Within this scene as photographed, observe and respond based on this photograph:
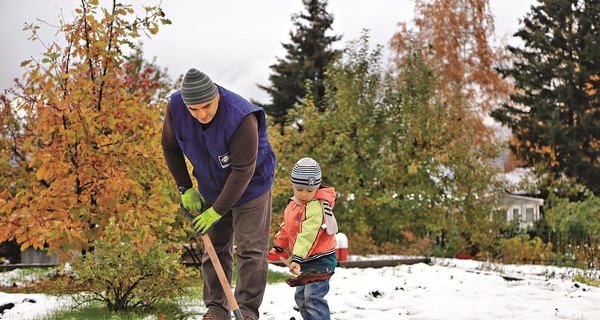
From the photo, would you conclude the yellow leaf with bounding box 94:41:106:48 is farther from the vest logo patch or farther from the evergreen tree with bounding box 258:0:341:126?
the evergreen tree with bounding box 258:0:341:126

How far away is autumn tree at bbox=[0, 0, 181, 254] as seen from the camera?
20.3 ft

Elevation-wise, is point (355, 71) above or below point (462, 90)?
below

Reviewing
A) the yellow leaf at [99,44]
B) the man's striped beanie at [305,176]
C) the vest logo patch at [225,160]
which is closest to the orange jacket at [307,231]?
the man's striped beanie at [305,176]

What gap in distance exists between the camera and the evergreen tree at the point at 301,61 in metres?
27.8

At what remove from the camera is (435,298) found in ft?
21.5

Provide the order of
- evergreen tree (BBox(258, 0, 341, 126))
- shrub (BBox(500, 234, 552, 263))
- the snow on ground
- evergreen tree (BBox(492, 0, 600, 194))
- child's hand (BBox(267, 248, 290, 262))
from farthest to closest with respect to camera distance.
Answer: evergreen tree (BBox(258, 0, 341, 126))
evergreen tree (BBox(492, 0, 600, 194))
shrub (BBox(500, 234, 552, 263))
the snow on ground
child's hand (BBox(267, 248, 290, 262))

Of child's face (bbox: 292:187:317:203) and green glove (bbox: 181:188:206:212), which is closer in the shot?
green glove (bbox: 181:188:206:212)

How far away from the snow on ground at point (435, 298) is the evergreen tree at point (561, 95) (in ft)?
37.5

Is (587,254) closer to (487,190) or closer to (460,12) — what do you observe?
(487,190)

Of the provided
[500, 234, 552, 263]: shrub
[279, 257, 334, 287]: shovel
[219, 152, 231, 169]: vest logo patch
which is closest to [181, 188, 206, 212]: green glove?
[219, 152, 231, 169]: vest logo patch

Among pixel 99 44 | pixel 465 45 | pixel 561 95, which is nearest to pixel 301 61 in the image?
pixel 465 45

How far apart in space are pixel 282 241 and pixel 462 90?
19.5 metres

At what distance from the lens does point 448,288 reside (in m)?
7.26

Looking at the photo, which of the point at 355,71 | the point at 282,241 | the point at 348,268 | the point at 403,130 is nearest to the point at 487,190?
the point at 403,130
